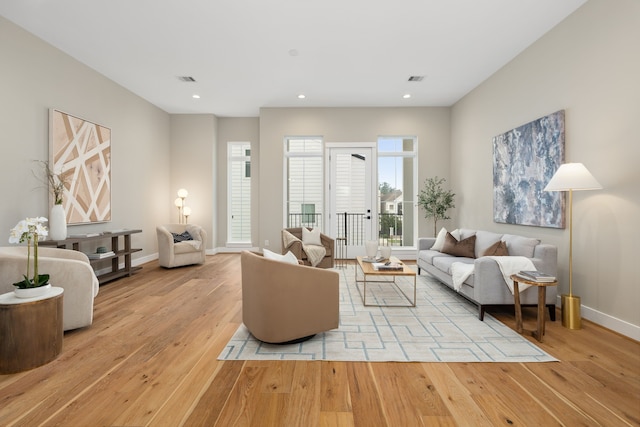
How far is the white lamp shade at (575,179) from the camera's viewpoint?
276 centimetres

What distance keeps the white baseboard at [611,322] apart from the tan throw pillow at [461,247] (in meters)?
1.35

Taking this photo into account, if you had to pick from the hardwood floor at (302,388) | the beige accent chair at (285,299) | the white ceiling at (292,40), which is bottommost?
the hardwood floor at (302,388)

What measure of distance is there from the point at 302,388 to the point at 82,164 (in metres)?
4.57

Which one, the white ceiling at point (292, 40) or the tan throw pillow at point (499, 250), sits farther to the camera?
the tan throw pillow at point (499, 250)

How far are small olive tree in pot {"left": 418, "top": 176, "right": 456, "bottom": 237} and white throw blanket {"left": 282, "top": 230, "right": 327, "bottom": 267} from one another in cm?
239

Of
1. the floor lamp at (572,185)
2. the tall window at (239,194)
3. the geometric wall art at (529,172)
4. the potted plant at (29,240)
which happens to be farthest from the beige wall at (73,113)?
the geometric wall art at (529,172)

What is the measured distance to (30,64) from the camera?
11.9 feet

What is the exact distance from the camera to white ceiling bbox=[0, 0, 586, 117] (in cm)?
318

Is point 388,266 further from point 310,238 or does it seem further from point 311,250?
point 310,238

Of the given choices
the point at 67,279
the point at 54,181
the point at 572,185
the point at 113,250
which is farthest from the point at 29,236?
the point at 572,185

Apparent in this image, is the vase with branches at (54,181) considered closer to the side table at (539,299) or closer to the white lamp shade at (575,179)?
the side table at (539,299)

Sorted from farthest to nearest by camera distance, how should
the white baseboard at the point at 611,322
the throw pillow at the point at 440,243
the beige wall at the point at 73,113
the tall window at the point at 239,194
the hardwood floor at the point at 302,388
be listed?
the tall window at the point at 239,194
the throw pillow at the point at 440,243
the beige wall at the point at 73,113
the white baseboard at the point at 611,322
the hardwood floor at the point at 302,388

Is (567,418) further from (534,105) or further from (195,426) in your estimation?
(534,105)

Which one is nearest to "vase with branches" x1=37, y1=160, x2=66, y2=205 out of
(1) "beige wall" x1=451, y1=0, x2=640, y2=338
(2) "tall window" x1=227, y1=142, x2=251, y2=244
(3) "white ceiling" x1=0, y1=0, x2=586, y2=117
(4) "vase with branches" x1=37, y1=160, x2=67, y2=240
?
(4) "vase with branches" x1=37, y1=160, x2=67, y2=240
